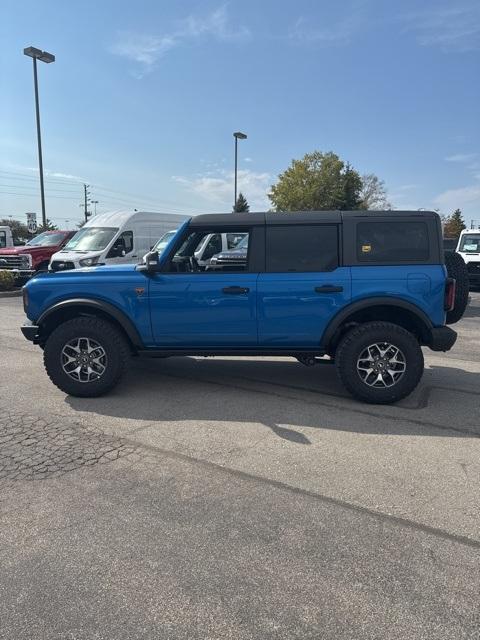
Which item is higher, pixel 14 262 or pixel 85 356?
pixel 14 262

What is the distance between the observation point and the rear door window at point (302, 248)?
4.94m

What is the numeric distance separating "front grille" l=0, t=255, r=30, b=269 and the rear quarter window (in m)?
14.2

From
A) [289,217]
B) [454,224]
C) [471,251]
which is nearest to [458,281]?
[289,217]

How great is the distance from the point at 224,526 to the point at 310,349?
2544mm

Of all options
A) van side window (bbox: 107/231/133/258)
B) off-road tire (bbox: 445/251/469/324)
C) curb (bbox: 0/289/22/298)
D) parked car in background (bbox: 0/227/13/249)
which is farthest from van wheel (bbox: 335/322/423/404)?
parked car in background (bbox: 0/227/13/249)

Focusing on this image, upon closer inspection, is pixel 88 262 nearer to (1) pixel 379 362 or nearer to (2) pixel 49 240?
(2) pixel 49 240

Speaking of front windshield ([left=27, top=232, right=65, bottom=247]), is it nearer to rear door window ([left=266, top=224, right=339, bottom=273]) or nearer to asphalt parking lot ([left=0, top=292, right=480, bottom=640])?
asphalt parking lot ([left=0, top=292, right=480, bottom=640])

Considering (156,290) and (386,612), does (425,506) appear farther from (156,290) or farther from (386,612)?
(156,290)

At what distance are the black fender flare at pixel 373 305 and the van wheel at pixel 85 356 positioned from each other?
2139 mm

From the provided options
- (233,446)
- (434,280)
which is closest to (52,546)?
(233,446)

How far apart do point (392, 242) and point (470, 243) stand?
15227 mm

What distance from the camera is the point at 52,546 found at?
2.65m

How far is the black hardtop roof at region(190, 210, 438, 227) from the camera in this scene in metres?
4.89

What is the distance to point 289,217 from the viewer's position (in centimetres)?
504
